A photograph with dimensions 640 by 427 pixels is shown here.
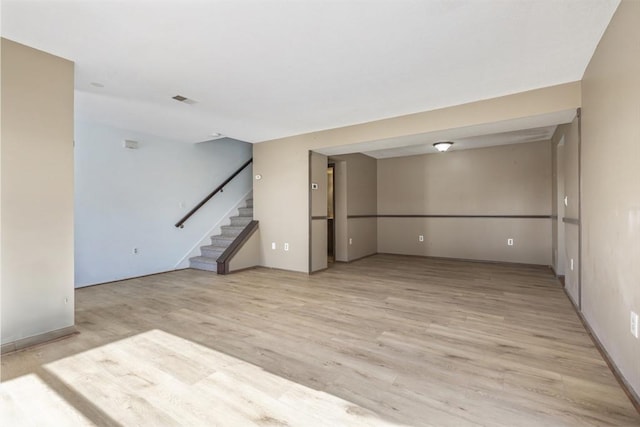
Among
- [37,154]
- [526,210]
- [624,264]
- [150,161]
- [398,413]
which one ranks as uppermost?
[150,161]

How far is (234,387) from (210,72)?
98.9 inches

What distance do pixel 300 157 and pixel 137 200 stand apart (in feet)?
8.84

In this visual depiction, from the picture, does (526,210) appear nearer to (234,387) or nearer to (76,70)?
(234,387)

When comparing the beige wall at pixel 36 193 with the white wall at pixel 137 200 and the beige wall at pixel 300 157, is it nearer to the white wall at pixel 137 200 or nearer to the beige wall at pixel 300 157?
the white wall at pixel 137 200

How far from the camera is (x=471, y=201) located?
19.6ft

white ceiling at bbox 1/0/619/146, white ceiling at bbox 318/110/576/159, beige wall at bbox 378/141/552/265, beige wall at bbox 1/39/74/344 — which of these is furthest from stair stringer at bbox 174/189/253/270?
beige wall at bbox 378/141/552/265

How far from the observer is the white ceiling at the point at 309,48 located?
1.79 metres

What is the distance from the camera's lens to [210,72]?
2.61 metres

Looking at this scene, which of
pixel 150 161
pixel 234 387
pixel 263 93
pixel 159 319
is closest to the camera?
pixel 234 387

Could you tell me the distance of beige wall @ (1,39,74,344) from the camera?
2100 mm

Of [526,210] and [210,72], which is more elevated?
[210,72]

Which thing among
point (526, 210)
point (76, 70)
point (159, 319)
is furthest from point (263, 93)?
point (526, 210)

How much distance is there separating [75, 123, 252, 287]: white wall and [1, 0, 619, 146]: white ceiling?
40.8 inches

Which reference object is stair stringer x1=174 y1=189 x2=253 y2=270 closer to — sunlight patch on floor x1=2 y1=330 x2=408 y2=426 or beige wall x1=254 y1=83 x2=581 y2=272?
beige wall x1=254 y1=83 x2=581 y2=272
